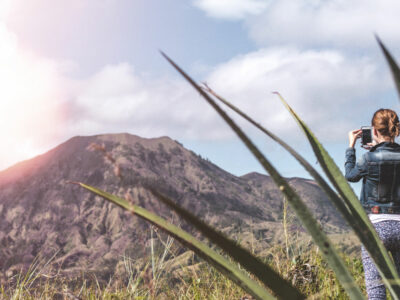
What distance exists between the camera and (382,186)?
3.86 metres

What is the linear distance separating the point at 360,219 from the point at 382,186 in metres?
2.83

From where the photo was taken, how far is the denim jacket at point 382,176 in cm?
383

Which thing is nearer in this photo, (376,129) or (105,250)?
(376,129)

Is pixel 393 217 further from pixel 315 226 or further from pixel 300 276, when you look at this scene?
pixel 315 226

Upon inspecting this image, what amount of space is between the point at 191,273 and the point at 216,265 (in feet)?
12.5

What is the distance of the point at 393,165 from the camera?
3.83 metres

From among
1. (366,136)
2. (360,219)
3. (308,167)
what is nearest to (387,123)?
(366,136)

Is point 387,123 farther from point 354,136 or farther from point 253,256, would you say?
point 253,256

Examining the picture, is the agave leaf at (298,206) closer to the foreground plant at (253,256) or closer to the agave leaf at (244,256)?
the foreground plant at (253,256)

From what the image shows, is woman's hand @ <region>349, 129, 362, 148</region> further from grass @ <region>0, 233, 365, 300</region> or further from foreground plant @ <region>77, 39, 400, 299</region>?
foreground plant @ <region>77, 39, 400, 299</region>

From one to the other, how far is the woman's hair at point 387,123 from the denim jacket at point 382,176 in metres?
0.11

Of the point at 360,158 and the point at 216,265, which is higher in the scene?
the point at 360,158

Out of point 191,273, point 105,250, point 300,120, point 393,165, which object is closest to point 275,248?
point 191,273

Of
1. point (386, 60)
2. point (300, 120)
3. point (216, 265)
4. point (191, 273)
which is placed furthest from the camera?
point (191, 273)
